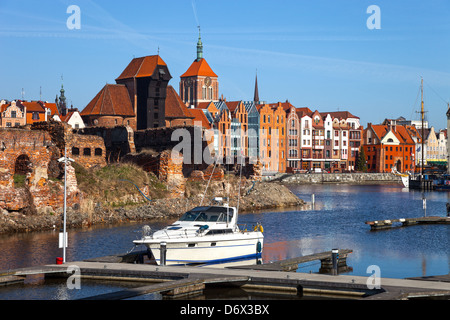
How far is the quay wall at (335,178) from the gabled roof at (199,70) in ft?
199

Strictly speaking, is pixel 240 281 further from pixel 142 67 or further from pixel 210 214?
pixel 142 67

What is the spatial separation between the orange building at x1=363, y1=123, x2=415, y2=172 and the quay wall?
33.3 feet

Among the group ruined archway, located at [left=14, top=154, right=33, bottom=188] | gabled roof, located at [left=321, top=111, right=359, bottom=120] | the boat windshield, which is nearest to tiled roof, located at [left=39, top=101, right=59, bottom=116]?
gabled roof, located at [left=321, top=111, right=359, bottom=120]

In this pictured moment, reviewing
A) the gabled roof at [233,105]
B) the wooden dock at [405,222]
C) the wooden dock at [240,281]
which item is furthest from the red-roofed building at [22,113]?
the wooden dock at [240,281]

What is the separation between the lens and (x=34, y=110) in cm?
13325

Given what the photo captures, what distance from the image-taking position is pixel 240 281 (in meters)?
23.7

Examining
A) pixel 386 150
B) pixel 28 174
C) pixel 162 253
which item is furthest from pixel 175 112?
pixel 162 253

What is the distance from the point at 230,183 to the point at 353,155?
3666 inches

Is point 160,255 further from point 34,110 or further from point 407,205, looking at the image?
point 34,110

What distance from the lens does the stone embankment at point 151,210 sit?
39.5m

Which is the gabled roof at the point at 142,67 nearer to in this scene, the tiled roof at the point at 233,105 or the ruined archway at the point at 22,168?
the tiled roof at the point at 233,105

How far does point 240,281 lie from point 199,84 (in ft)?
516

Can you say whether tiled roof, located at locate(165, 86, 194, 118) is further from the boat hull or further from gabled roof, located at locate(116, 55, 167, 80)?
the boat hull
